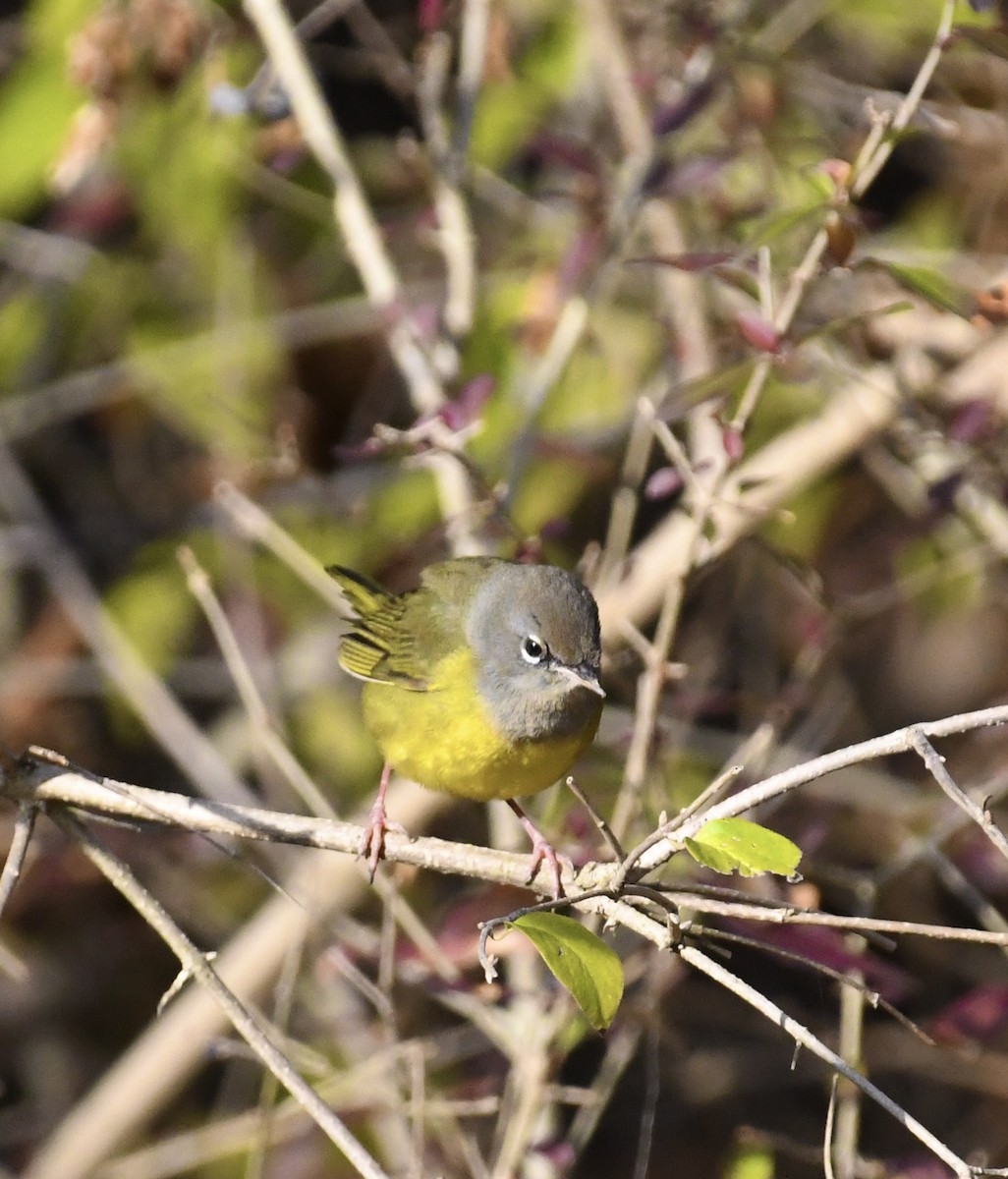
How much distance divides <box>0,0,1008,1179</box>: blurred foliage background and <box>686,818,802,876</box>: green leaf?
1.63m

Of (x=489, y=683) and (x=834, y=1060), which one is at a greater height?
(x=834, y=1060)

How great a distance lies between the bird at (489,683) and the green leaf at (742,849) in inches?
42.8

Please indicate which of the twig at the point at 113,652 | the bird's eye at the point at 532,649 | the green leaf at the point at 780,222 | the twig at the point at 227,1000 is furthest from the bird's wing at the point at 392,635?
the green leaf at the point at 780,222

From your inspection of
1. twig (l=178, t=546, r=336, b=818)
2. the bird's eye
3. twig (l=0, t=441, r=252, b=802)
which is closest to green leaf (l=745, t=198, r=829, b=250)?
the bird's eye

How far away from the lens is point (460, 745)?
3641 millimetres

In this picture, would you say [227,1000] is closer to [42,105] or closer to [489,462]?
[489,462]

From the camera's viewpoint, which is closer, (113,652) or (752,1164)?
(752,1164)

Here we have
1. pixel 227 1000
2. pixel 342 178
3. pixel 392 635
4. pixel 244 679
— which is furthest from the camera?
pixel 342 178

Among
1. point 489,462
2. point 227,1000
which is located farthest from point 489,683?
point 489,462

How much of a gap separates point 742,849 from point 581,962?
30 cm

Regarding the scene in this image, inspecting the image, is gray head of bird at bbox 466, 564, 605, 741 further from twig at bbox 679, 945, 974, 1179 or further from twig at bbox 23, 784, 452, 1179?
twig at bbox 679, 945, 974, 1179

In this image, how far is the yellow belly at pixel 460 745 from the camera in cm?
356

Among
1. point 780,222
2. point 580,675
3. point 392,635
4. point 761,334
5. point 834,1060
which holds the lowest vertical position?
point 392,635

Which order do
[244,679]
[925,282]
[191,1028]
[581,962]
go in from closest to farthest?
[581,962]
[925,282]
[244,679]
[191,1028]
